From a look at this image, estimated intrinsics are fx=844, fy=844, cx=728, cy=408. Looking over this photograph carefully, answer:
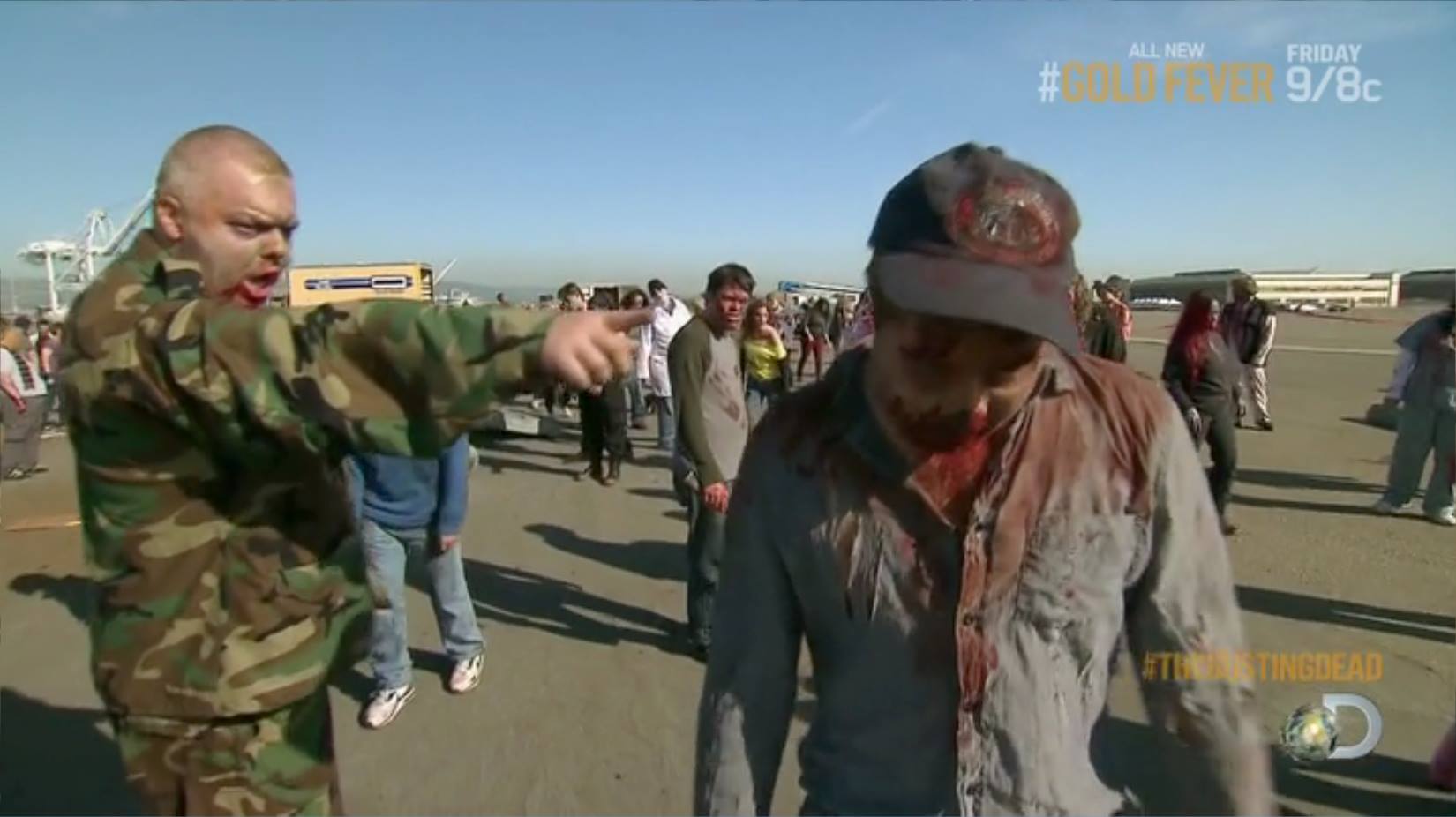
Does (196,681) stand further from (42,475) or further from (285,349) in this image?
(42,475)

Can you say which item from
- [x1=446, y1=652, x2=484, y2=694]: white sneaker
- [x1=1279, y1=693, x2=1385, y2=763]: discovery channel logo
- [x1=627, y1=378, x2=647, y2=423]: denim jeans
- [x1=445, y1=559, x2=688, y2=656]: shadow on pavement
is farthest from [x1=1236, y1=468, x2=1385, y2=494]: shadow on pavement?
[x1=446, y1=652, x2=484, y2=694]: white sneaker

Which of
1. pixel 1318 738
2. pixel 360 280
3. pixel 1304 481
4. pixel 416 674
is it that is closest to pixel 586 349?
pixel 416 674

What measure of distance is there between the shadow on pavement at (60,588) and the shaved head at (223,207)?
488cm

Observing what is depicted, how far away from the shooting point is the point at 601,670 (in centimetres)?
449

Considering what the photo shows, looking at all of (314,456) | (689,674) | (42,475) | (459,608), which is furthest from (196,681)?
(42,475)

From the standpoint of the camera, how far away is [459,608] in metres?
4.25

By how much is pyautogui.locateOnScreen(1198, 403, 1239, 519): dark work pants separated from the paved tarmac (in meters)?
0.53

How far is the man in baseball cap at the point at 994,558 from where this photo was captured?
1271 millimetres

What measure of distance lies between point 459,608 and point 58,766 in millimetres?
1696

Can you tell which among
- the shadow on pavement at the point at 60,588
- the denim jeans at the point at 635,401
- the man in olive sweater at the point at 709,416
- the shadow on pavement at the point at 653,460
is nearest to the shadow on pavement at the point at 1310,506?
the man in olive sweater at the point at 709,416

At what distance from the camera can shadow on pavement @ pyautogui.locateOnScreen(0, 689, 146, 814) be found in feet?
10.8

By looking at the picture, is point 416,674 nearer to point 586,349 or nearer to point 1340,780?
point 586,349

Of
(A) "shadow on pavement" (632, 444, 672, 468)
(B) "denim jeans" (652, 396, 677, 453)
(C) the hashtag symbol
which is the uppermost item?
(C) the hashtag symbol

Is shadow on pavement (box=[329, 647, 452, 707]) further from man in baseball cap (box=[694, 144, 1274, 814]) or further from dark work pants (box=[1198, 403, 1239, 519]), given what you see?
dark work pants (box=[1198, 403, 1239, 519])
